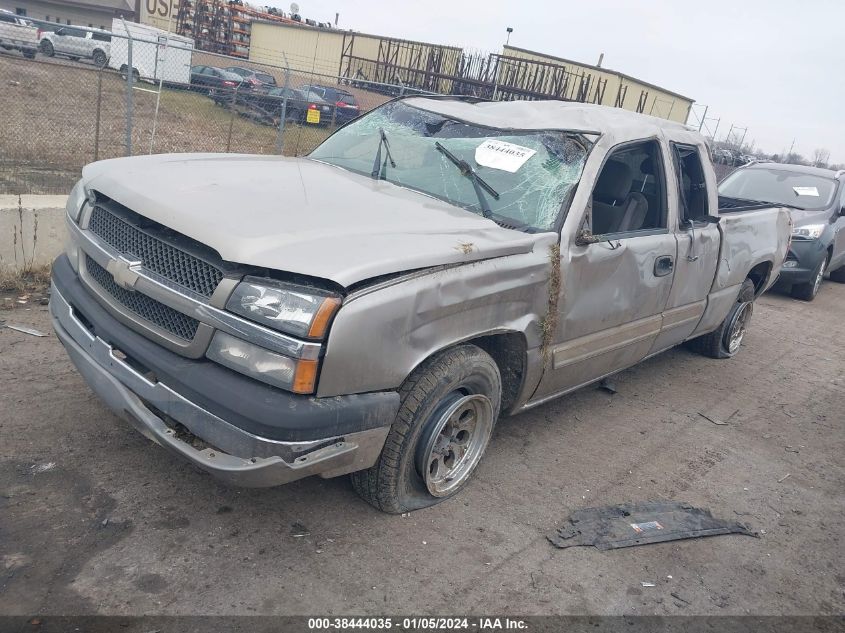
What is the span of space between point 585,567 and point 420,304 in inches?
55.4

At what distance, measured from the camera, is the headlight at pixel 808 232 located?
912cm

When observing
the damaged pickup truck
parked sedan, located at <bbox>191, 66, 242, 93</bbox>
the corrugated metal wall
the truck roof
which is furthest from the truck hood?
the corrugated metal wall

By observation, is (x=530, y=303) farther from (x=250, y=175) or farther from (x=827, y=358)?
(x=827, y=358)

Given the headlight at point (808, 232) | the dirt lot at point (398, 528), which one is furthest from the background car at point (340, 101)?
the dirt lot at point (398, 528)

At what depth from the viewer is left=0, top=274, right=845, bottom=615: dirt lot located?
2699mm

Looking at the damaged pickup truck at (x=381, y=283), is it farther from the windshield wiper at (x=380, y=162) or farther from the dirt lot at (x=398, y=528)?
the dirt lot at (x=398, y=528)

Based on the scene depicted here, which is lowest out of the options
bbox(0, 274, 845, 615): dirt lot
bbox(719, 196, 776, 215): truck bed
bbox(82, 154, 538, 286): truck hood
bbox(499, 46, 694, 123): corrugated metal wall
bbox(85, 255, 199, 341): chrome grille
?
bbox(0, 274, 845, 615): dirt lot

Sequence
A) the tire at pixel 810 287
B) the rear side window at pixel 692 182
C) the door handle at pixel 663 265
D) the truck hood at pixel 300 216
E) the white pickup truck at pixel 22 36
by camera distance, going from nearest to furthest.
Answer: the truck hood at pixel 300 216
the door handle at pixel 663 265
the rear side window at pixel 692 182
the tire at pixel 810 287
the white pickup truck at pixel 22 36

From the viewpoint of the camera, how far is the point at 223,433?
2.56 m

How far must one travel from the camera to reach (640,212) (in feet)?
14.5

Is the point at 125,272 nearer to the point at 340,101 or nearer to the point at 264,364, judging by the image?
the point at 264,364

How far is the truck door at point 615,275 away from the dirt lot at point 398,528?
0.56 metres

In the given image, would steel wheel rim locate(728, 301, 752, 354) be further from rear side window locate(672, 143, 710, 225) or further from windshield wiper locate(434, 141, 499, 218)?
windshield wiper locate(434, 141, 499, 218)

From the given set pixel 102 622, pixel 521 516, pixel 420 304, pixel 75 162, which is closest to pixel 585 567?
pixel 521 516
